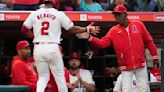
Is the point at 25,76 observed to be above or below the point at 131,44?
below

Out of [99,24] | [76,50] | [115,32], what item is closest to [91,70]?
[76,50]

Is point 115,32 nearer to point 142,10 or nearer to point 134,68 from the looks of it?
point 134,68

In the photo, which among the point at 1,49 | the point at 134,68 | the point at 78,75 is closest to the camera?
the point at 134,68

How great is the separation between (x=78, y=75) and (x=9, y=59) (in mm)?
1870

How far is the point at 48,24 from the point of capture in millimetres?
9133

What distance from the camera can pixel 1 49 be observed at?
12453mm

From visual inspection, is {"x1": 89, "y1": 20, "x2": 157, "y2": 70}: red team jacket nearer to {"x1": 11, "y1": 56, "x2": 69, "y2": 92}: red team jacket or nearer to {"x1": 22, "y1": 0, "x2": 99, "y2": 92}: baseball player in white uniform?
{"x1": 22, "y1": 0, "x2": 99, "y2": 92}: baseball player in white uniform

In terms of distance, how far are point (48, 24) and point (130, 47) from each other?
155 centimetres

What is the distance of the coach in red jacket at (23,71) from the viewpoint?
378 inches

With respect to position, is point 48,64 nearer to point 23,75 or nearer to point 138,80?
point 23,75

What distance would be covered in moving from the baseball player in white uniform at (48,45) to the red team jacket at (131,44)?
0.82m

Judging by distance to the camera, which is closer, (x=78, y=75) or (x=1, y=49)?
(x=78, y=75)

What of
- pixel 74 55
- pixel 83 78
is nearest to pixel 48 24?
pixel 83 78

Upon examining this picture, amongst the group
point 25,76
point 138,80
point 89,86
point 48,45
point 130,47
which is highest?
point 48,45
